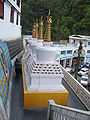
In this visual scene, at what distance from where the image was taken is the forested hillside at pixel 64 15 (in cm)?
4762

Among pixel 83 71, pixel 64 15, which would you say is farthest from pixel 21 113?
pixel 64 15

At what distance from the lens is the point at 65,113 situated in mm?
6203

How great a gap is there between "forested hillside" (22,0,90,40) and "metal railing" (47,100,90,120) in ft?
124

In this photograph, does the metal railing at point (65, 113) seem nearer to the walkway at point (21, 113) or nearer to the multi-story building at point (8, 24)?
the walkway at point (21, 113)

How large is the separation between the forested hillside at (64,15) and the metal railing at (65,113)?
37873 mm

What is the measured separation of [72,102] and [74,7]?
4372cm

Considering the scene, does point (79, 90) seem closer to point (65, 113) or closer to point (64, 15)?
point (65, 113)

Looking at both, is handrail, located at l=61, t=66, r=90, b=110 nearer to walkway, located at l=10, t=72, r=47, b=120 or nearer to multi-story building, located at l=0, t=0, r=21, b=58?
walkway, located at l=10, t=72, r=47, b=120

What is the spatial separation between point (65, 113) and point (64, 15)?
158 ft

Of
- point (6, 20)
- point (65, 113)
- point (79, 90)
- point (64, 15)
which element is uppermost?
point (64, 15)

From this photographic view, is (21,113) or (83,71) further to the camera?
(83,71)

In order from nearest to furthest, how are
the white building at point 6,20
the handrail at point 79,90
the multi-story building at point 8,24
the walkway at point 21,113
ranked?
the walkway at point 21,113, the handrail at point 79,90, the white building at point 6,20, the multi-story building at point 8,24

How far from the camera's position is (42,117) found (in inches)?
313

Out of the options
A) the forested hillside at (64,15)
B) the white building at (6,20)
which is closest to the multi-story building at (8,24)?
the white building at (6,20)
